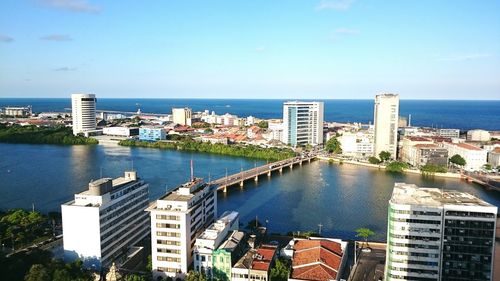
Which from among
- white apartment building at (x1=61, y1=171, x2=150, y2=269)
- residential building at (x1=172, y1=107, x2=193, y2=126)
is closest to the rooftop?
white apartment building at (x1=61, y1=171, x2=150, y2=269)

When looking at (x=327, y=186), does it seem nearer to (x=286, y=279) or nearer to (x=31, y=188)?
(x=286, y=279)

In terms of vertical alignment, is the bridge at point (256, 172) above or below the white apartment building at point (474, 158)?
below

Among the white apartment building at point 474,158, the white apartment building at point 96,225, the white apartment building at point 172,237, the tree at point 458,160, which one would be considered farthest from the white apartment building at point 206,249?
the white apartment building at point 474,158

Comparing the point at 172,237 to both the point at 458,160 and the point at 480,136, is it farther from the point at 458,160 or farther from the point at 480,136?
the point at 480,136

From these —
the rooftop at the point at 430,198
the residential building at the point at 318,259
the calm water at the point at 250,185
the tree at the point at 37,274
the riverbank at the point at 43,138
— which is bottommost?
the calm water at the point at 250,185

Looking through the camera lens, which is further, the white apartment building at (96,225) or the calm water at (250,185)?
the calm water at (250,185)

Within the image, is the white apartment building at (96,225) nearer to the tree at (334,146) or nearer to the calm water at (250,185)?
the calm water at (250,185)

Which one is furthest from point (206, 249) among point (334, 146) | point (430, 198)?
point (334, 146)
